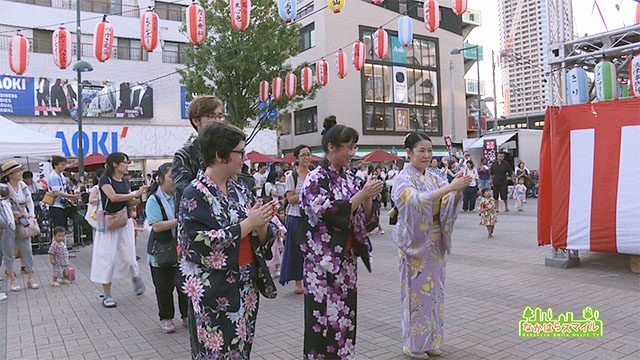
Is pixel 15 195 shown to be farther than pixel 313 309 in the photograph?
Yes

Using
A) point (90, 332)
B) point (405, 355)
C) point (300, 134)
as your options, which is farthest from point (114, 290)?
point (300, 134)

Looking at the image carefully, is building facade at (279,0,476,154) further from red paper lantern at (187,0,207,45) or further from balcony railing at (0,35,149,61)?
red paper lantern at (187,0,207,45)

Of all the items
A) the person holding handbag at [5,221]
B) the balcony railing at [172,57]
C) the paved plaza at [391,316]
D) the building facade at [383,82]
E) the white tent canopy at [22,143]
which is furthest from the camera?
the building facade at [383,82]

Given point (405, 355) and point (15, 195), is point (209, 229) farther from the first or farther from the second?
point (15, 195)

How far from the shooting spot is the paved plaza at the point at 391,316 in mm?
3939

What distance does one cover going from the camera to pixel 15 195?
6809 mm

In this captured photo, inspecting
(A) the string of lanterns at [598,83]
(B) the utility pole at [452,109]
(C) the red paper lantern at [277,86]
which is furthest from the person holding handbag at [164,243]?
(B) the utility pole at [452,109]

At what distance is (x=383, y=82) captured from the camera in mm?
33438

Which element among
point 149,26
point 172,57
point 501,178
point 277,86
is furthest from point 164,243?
point 172,57

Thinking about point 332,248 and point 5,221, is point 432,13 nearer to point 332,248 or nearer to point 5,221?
point 5,221

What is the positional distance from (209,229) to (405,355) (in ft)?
7.36

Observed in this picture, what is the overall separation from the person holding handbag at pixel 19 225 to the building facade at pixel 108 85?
58.0ft

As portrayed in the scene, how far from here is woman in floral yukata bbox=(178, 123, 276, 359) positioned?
2287 millimetres

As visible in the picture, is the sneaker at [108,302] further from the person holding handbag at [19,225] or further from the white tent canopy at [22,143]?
the white tent canopy at [22,143]
